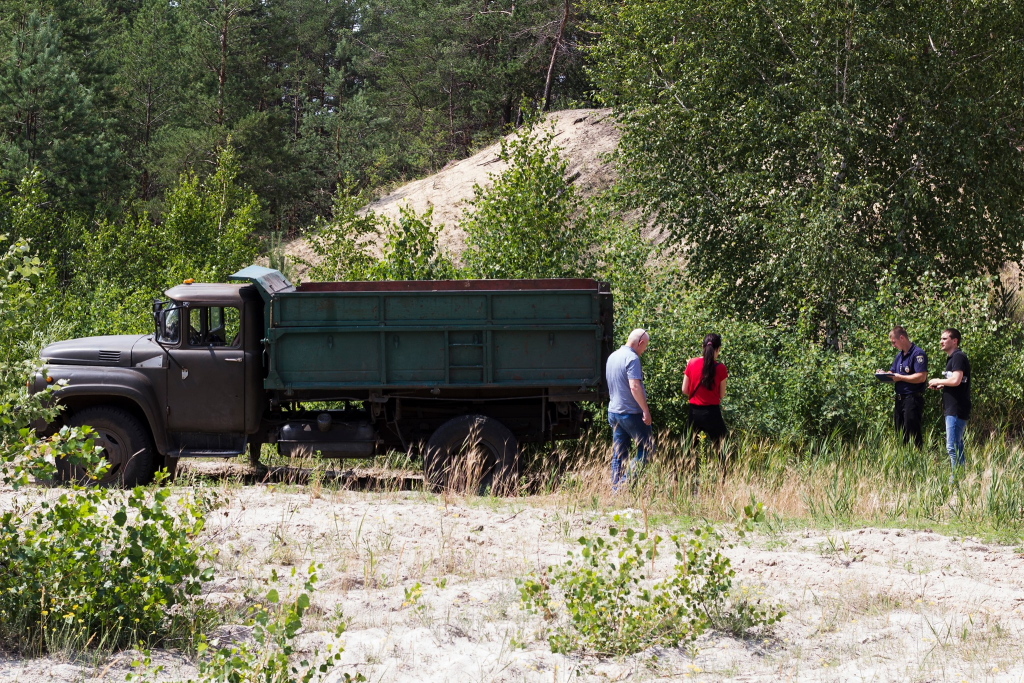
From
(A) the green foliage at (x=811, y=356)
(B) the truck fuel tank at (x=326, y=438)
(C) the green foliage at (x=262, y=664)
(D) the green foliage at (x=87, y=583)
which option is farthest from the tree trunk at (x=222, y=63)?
(C) the green foliage at (x=262, y=664)

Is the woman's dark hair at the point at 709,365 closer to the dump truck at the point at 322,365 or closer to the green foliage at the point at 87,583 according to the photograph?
the dump truck at the point at 322,365

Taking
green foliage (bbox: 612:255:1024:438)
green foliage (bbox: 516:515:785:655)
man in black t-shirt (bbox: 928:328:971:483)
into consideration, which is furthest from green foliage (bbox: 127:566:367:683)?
green foliage (bbox: 612:255:1024:438)

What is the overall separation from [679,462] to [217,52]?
26460 mm

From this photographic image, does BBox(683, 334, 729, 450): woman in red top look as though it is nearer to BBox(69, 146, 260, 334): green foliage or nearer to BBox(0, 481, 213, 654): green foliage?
BBox(0, 481, 213, 654): green foliage

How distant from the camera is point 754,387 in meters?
11.6

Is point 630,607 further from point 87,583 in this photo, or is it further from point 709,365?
point 709,365

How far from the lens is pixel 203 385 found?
9203 mm

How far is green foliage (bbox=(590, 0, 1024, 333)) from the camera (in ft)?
46.4

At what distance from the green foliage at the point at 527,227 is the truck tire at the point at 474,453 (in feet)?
15.5

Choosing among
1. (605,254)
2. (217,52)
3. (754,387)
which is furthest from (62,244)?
(754,387)

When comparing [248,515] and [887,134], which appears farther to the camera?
[887,134]

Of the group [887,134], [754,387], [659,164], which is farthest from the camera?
[659,164]

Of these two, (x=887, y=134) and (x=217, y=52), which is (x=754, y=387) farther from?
(x=217, y=52)

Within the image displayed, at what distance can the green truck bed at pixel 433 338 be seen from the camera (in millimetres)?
9094
